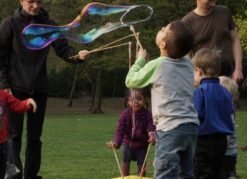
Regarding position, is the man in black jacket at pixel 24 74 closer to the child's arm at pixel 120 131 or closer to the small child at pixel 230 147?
the child's arm at pixel 120 131

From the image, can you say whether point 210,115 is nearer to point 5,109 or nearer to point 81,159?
point 5,109

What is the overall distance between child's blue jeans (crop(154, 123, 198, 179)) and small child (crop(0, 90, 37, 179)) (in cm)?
158

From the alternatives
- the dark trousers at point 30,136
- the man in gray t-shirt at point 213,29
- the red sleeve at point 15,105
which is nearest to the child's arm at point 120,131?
the dark trousers at point 30,136

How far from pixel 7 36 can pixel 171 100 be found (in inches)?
100

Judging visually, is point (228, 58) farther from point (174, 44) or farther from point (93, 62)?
point (93, 62)

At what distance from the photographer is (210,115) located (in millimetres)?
5891

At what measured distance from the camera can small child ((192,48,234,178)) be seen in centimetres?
590

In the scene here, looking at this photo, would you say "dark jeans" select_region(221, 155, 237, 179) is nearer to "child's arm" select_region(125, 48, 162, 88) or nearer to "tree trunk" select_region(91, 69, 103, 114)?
"child's arm" select_region(125, 48, 162, 88)

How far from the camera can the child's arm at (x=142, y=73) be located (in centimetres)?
518

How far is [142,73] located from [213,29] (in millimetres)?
2120

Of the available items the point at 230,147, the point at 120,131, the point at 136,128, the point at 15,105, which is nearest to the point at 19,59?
the point at 15,105

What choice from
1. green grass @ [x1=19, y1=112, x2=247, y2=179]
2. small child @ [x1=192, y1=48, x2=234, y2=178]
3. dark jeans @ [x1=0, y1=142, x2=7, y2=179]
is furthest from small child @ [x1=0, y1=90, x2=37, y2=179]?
green grass @ [x1=19, y1=112, x2=247, y2=179]

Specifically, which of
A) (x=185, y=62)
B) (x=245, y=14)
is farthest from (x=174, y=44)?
(x=245, y=14)

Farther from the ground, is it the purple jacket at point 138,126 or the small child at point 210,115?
the small child at point 210,115
